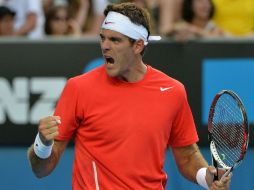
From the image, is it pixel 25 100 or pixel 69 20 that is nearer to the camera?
pixel 25 100

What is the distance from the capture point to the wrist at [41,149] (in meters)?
4.36

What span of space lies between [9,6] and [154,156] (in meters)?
4.50

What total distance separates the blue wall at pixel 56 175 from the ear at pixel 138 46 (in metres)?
2.60

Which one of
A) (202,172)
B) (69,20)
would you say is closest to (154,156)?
(202,172)

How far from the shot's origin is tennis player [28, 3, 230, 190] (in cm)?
448

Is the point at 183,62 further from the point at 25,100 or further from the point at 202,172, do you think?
the point at 202,172

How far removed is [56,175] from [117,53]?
2967 millimetres

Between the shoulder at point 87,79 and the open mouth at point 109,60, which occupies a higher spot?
the open mouth at point 109,60

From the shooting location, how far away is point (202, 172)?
4.68m

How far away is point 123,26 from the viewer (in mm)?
4590

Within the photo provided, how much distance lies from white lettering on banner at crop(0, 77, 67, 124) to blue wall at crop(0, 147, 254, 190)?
330mm

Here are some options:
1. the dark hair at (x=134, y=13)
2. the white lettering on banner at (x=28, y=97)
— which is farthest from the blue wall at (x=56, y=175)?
the dark hair at (x=134, y=13)

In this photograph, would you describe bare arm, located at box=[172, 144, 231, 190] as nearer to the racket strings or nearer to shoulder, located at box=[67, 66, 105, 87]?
the racket strings

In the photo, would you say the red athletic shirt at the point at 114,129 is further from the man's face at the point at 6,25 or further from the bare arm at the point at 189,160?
the man's face at the point at 6,25
